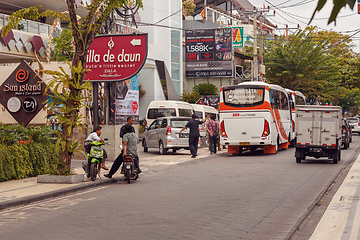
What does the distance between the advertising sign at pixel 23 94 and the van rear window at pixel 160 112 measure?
14.6 m

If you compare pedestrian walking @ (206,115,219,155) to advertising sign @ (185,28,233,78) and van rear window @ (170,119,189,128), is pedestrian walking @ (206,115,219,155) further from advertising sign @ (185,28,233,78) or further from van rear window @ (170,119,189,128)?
advertising sign @ (185,28,233,78)

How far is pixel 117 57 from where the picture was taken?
66.0 feet

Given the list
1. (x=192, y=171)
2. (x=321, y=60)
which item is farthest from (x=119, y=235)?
(x=321, y=60)

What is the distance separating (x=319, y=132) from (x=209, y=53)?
3633 centimetres

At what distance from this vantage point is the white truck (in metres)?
20.9

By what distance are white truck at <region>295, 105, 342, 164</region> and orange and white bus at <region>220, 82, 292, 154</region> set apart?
3.91 m

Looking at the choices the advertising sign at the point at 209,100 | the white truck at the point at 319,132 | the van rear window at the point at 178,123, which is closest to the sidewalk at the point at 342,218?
the white truck at the point at 319,132

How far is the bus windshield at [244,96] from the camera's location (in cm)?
2559

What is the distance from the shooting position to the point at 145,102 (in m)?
50.4

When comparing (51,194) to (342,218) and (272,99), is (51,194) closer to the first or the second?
(342,218)

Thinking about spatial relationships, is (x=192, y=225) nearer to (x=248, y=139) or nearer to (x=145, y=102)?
(x=248, y=139)

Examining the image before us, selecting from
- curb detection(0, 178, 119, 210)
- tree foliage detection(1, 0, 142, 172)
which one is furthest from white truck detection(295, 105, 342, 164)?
tree foliage detection(1, 0, 142, 172)

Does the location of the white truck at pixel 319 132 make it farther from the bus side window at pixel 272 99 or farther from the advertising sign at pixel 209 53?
the advertising sign at pixel 209 53

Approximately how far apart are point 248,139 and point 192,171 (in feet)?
25.5
